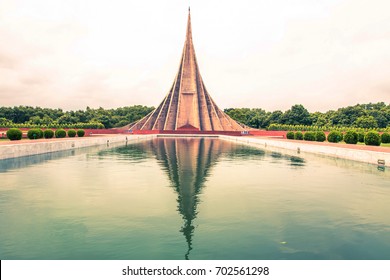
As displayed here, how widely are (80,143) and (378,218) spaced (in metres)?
18.7

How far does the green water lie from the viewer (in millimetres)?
3840

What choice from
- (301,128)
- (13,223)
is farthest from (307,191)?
(301,128)

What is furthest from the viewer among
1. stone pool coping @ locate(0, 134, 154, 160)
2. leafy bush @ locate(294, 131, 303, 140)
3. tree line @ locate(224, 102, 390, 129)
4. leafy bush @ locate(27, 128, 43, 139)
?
tree line @ locate(224, 102, 390, 129)

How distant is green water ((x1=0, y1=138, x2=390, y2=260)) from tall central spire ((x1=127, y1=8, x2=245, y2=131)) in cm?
4435

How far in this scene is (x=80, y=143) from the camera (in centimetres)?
2103

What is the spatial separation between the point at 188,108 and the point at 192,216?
56103mm

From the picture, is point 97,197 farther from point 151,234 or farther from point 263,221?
point 263,221

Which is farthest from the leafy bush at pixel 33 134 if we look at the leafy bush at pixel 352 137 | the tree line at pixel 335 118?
the tree line at pixel 335 118

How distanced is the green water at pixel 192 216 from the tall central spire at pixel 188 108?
44.3 metres

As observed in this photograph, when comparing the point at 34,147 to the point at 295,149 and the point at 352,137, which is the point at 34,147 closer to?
the point at 295,149

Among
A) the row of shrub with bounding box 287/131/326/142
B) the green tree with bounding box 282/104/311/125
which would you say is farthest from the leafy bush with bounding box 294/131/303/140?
the green tree with bounding box 282/104/311/125

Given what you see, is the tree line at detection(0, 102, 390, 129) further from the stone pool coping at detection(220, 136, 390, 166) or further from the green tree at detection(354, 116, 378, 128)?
the stone pool coping at detection(220, 136, 390, 166)
